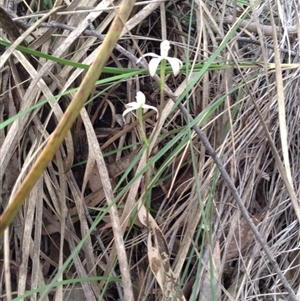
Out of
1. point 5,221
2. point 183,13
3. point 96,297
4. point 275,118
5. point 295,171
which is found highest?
point 183,13

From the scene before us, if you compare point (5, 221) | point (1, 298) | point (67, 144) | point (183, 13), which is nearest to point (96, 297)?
point (1, 298)

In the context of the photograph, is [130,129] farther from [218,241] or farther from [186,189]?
[218,241]

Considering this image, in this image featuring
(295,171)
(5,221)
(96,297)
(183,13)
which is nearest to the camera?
(5,221)

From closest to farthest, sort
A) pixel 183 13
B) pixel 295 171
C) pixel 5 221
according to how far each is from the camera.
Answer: pixel 5 221, pixel 295 171, pixel 183 13

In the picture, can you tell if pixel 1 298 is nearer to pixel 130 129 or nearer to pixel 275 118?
pixel 130 129

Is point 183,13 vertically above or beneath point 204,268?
above

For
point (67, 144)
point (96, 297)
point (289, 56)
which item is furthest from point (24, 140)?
point (289, 56)

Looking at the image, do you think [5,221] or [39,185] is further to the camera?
[39,185]
